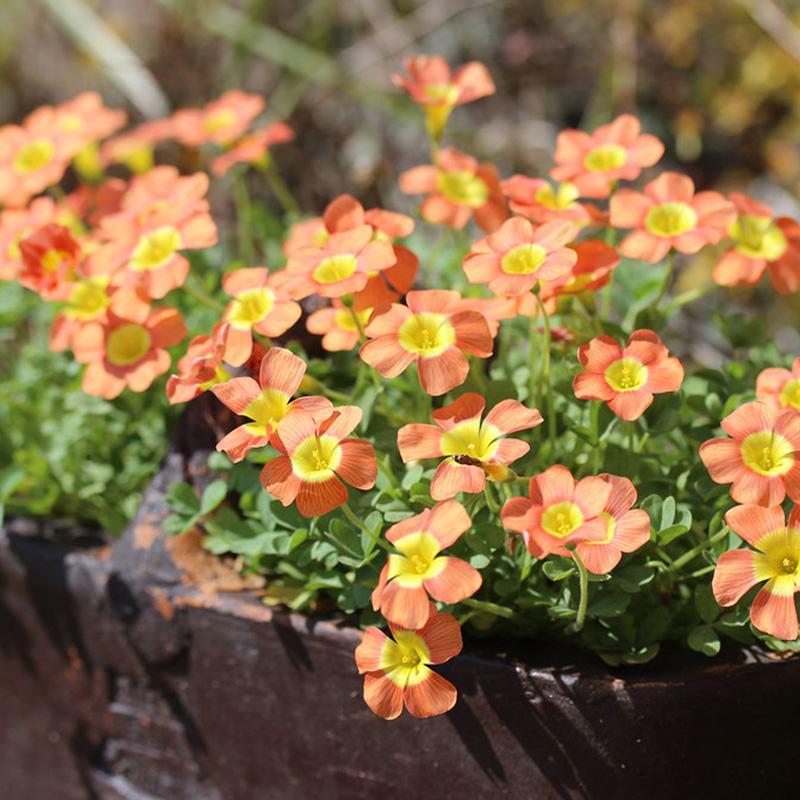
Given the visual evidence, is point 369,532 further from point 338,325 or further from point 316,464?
point 338,325

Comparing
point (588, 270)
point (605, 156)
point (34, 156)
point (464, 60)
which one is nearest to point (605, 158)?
point (605, 156)

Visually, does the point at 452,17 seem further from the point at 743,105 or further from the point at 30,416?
the point at 30,416

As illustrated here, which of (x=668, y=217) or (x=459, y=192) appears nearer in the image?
(x=668, y=217)

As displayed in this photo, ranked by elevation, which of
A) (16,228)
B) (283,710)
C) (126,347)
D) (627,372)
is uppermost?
(16,228)

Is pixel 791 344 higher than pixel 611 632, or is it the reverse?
pixel 611 632

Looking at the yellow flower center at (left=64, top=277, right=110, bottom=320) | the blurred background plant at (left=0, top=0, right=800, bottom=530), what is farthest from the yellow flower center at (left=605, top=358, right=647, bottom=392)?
Result: the blurred background plant at (left=0, top=0, right=800, bottom=530)

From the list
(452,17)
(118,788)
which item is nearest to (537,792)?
(118,788)

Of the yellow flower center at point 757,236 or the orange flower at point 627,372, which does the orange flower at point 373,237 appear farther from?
the yellow flower center at point 757,236
